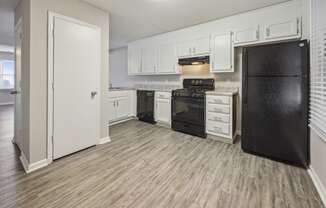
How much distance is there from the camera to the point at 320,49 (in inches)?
69.2

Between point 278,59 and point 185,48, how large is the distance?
206 centimetres

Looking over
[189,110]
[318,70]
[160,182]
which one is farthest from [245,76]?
[160,182]

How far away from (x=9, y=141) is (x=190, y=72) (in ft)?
13.2

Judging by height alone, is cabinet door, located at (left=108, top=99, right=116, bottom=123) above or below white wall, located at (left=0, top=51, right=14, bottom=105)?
below

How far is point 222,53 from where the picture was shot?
3.31 metres

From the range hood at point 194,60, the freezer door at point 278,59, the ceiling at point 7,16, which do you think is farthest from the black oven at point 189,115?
the ceiling at point 7,16

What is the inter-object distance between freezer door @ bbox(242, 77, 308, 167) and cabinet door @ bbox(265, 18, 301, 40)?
3.06 ft

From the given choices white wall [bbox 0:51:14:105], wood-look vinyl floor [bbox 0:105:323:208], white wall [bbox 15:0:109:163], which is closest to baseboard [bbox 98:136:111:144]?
wood-look vinyl floor [bbox 0:105:323:208]

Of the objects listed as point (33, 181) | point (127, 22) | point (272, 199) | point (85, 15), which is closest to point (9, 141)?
point (33, 181)

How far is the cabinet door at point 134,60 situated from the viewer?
5.03m

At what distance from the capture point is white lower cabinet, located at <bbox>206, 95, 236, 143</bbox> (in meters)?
3.03

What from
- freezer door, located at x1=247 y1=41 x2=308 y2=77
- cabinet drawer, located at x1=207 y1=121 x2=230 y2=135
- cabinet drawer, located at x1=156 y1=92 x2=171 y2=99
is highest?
freezer door, located at x1=247 y1=41 x2=308 y2=77

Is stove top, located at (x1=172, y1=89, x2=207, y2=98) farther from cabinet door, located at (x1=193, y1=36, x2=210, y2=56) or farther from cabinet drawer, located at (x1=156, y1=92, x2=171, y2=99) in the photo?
cabinet door, located at (x1=193, y1=36, x2=210, y2=56)

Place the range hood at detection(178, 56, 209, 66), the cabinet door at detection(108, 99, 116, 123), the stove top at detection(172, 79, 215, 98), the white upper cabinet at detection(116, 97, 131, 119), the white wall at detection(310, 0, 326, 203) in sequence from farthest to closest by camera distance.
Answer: the white upper cabinet at detection(116, 97, 131, 119) → the cabinet door at detection(108, 99, 116, 123) → the range hood at detection(178, 56, 209, 66) → the stove top at detection(172, 79, 215, 98) → the white wall at detection(310, 0, 326, 203)
